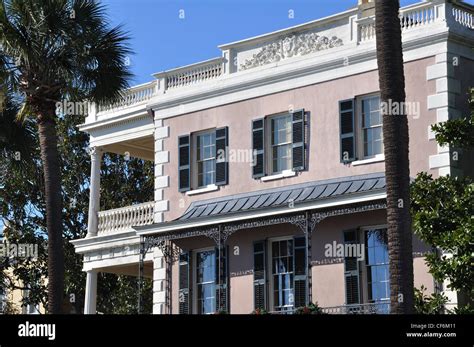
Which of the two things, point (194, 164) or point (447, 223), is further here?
point (194, 164)

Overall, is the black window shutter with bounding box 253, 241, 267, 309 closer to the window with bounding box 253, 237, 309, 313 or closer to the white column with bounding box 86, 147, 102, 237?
the window with bounding box 253, 237, 309, 313

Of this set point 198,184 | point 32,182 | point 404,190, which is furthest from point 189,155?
point 32,182

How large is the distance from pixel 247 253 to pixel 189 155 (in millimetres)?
3687

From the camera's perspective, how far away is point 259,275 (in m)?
29.1

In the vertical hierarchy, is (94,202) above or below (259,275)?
above

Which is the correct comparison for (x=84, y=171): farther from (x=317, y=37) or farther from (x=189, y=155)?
(x=317, y=37)

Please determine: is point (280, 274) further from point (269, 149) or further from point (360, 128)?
point (360, 128)

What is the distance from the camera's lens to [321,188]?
92.0 feet

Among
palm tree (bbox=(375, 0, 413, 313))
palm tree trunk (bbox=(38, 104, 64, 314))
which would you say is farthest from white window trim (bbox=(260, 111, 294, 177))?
palm tree (bbox=(375, 0, 413, 313))

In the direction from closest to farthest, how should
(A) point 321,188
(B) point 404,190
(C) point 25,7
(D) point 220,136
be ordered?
(B) point 404,190, (C) point 25,7, (A) point 321,188, (D) point 220,136

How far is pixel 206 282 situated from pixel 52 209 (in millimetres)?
6382

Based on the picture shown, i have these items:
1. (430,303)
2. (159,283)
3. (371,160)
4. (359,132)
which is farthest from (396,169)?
(159,283)

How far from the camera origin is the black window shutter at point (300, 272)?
1103 inches

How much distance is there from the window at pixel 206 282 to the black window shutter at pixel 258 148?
2.56 meters
